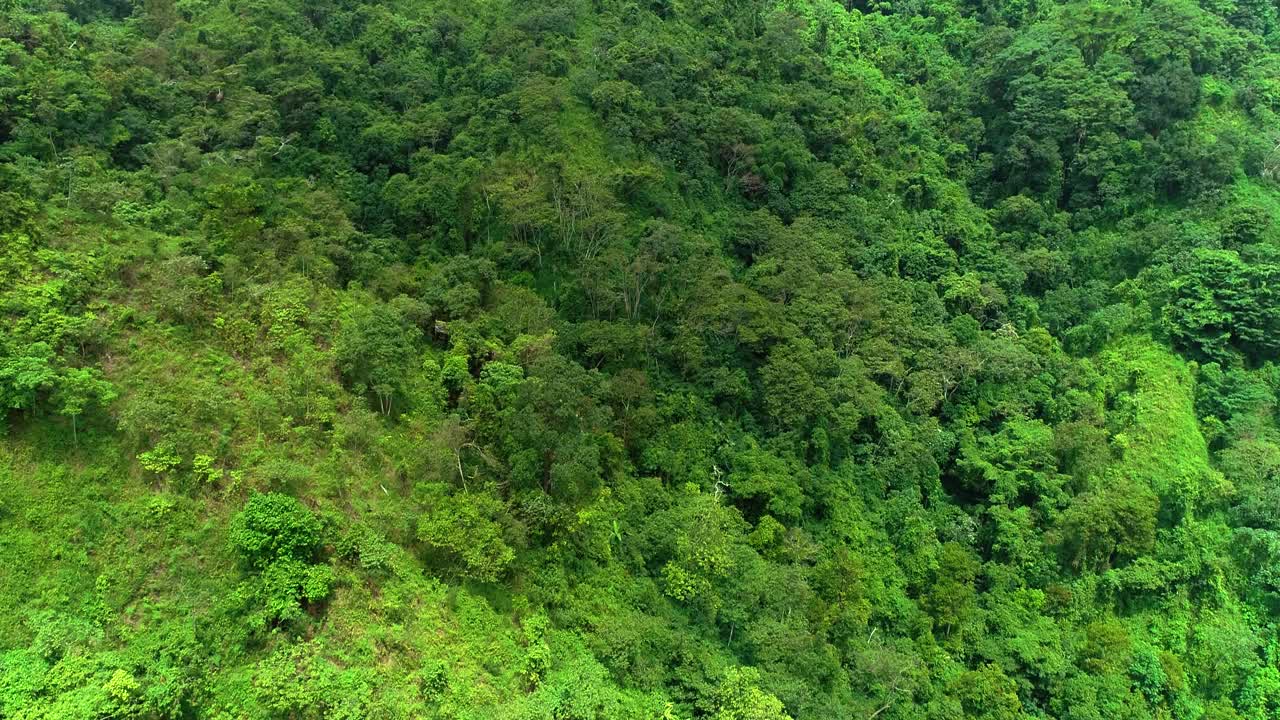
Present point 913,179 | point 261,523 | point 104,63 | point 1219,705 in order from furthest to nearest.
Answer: point 913,179 < point 104,63 < point 1219,705 < point 261,523

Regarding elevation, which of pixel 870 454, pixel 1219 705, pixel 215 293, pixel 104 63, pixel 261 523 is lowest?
pixel 1219 705

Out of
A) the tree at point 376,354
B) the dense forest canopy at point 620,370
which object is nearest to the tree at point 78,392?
the dense forest canopy at point 620,370

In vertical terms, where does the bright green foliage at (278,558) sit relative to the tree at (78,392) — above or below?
below

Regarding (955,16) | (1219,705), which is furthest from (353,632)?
(955,16)

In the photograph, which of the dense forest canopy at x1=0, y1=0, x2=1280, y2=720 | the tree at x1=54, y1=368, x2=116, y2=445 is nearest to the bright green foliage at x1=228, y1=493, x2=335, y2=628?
the dense forest canopy at x1=0, y1=0, x2=1280, y2=720

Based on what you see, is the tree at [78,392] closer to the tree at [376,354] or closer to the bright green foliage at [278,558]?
the bright green foliage at [278,558]

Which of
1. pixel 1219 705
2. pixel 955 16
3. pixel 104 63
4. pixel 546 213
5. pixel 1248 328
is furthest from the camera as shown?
pixel 955 16

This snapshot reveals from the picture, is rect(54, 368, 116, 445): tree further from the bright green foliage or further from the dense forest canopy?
the bright green foliage

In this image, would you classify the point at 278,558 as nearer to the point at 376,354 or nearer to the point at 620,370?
the point at 376,354

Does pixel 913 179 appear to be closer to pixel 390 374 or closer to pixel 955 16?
pixel 955 16
